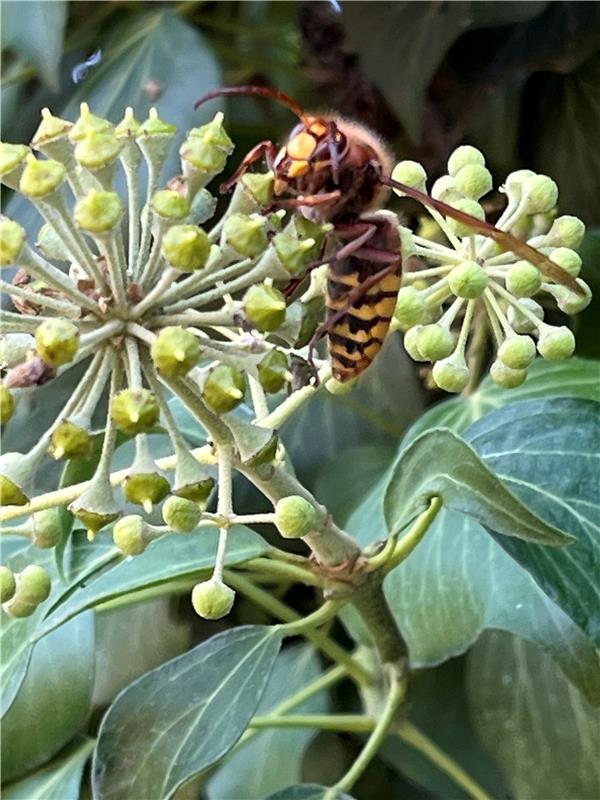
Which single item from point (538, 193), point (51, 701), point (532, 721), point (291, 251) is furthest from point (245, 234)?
point (532, 721)

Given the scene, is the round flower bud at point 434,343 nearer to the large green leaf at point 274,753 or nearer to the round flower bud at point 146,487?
the round flower bud at point 146,487

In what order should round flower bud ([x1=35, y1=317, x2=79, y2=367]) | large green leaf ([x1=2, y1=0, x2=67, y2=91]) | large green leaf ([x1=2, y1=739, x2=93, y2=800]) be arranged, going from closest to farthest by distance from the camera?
round flower bud ([x1=35, y1=317, x2=79, y2=367]), large green leaf ([x1=2, y1=739, x2=93, y2=800]), large green leaf ([x1=2, y1=0, x2=67, y2=91])

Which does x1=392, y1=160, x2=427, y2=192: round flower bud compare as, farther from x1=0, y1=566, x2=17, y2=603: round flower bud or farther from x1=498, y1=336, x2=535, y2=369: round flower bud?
x1=0, y1=566, x2=17, y2=603: round flower bud

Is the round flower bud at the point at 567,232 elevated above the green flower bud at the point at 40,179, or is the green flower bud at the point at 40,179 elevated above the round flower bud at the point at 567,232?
the green flower bud at the point at 40,179

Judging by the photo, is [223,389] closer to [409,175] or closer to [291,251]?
[291,251]

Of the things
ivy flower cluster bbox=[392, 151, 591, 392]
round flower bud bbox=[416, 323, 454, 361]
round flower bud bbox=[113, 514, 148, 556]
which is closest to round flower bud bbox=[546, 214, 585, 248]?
ivy flower cluster bbox=[392, 151, 591, 392]

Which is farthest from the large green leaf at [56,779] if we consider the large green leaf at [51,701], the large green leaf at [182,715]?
the large green leaf at [182,715]

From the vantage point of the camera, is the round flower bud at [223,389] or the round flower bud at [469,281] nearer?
the round flower bud at [223,389]
